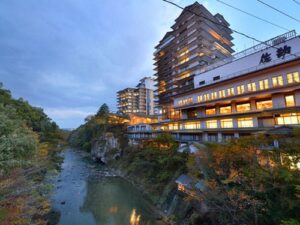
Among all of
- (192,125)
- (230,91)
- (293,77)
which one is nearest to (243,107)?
(230,91)

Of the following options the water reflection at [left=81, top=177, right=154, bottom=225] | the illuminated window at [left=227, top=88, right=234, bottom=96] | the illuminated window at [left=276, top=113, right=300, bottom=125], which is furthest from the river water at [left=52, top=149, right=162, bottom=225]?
the illuminated window at [left=227, top=88, right=234, bottom=96]

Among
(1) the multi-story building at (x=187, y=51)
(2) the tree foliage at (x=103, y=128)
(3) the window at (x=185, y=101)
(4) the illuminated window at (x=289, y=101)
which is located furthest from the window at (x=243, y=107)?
(2) the tree foliage at (x=103, y=128)

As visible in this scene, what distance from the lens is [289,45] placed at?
2430cm

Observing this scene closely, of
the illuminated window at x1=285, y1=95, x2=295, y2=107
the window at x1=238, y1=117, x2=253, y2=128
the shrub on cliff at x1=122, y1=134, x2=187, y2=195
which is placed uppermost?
the illuminated window at x1=285, y1=95, x2=295, y2=107

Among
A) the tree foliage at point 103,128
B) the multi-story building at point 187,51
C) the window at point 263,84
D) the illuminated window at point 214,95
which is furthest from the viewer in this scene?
the tree foliage at point 103,128

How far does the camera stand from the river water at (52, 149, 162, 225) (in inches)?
752

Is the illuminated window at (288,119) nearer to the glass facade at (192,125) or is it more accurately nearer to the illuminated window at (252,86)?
the illuminated window at (252,86)

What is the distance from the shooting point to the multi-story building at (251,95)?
883 inches

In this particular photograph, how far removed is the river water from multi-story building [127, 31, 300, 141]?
15411mm

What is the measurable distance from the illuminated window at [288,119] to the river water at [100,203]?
1986 cm

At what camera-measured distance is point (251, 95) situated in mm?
26422

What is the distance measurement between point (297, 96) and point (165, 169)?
20.2 meters

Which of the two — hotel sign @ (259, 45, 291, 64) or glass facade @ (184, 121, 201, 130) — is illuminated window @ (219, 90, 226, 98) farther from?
hotel sign @ (259, 45, 291, 64)

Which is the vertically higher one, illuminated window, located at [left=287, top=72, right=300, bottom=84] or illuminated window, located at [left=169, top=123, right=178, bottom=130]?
illuminated window, located at [left=287, top=72, right=300, bottom=84]
